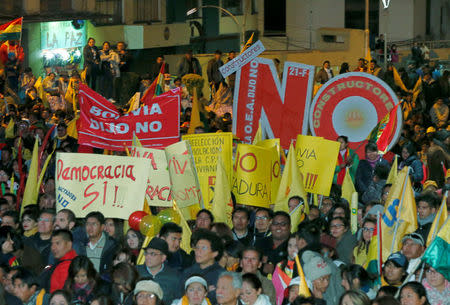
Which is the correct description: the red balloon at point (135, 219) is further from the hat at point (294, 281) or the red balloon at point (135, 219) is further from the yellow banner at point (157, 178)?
the hat at point (294, 281)

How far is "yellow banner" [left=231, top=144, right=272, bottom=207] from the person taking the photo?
1177 centimetres

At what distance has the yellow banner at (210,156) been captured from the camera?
12055 mm

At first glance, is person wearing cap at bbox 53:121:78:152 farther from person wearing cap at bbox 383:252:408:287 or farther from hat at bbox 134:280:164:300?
person wearing cap at bbox 383:252:408:287

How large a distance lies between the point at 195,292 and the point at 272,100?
6608mm

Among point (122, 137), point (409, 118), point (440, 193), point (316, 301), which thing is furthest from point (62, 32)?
point (316, 301)

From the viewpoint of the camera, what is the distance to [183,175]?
11414mm

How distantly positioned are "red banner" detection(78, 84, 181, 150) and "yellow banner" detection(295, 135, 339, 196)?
159 centimetres

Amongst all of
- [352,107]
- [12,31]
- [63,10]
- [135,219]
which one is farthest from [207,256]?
[63,10]

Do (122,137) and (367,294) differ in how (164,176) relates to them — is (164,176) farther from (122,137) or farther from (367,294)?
(367,294)

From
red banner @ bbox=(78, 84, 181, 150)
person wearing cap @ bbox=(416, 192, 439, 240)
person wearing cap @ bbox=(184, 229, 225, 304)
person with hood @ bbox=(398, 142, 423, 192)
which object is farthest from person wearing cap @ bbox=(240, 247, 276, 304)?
person with hood @ bbox=(398, 142, 423, 192)

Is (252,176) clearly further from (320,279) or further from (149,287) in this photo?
(149,287)

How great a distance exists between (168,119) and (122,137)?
0.62 meters

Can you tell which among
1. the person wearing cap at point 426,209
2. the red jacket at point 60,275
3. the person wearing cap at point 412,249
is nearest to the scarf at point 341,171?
the person wearing cap at point 426,209

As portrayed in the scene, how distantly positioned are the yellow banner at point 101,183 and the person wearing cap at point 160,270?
75.2 inches
